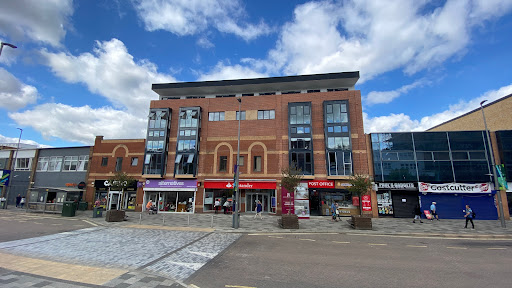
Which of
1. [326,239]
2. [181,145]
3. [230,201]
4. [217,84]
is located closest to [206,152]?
[181,145]

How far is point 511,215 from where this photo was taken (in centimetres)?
2206

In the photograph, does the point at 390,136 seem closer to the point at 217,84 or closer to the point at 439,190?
the point at 439,190

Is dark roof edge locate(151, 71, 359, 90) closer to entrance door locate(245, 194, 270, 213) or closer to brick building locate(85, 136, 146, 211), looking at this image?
brick building locate(85, 136, 146, 211)

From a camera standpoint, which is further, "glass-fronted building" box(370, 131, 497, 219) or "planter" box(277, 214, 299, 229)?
"glass-fronted building" box(370, 131, 497, 219)

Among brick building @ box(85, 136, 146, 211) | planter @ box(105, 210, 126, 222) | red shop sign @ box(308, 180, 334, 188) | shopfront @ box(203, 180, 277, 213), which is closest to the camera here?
planter @ box(105, 210, 126, 222)

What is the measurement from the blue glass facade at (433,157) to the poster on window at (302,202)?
24.1ft

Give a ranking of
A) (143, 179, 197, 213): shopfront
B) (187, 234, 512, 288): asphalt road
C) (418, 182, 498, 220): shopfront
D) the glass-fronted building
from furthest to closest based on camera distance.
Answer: (143, 179, 197, 213): shopfront < the glass-fronted building < (418, 182, 498, 220): shopfront < (187, 234, 512, 288): asphalt road

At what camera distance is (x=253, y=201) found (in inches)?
1017

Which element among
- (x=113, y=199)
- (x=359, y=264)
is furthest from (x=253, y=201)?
(x=359, y=264)

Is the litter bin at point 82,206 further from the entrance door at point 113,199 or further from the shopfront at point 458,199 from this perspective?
the shopfront at point 458,199

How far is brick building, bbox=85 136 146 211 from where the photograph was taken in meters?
27.7

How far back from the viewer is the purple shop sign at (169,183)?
2645cm

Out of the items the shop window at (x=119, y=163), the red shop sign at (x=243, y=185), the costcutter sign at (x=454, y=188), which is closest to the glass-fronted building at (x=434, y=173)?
the costcutter sign at (x=454, y=188)

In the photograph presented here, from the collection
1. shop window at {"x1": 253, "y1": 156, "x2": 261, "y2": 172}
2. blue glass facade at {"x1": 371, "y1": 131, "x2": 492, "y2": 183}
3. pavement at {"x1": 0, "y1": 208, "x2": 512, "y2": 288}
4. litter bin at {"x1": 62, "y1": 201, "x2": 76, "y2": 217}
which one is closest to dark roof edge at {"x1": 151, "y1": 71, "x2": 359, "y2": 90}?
blue glass facade at {"x1": 371, "y1": 131, "x2": 492, "y2": 183}
